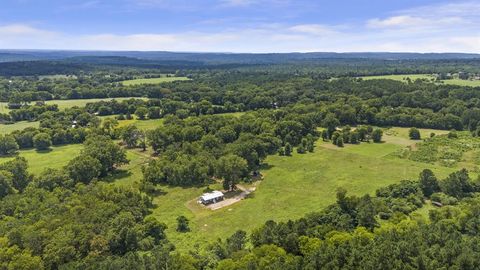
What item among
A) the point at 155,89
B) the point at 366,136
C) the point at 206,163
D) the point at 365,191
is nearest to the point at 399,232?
the point at 365,191

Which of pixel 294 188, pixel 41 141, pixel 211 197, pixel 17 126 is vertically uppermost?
pixel 41 141

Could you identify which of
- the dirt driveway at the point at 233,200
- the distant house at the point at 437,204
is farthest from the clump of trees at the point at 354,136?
the dirt driveway at the point at 233,200

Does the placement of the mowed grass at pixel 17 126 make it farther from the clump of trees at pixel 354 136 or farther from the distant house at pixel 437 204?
the distant house at pixel 437 204

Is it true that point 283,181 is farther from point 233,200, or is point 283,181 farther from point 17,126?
point 17,126

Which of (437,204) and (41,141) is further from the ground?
(41,141)

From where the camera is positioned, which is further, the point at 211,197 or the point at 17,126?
the point at 17,126

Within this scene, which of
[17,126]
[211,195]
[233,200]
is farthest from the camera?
[17,126]

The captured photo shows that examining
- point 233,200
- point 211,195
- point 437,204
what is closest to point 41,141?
point 211,195

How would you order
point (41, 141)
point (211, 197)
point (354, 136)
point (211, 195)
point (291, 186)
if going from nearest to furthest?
1. point (211, 197)
2. point (211, 195)
3. point (291, 186)
4. point (41, 141)
5. point (354, 136)
